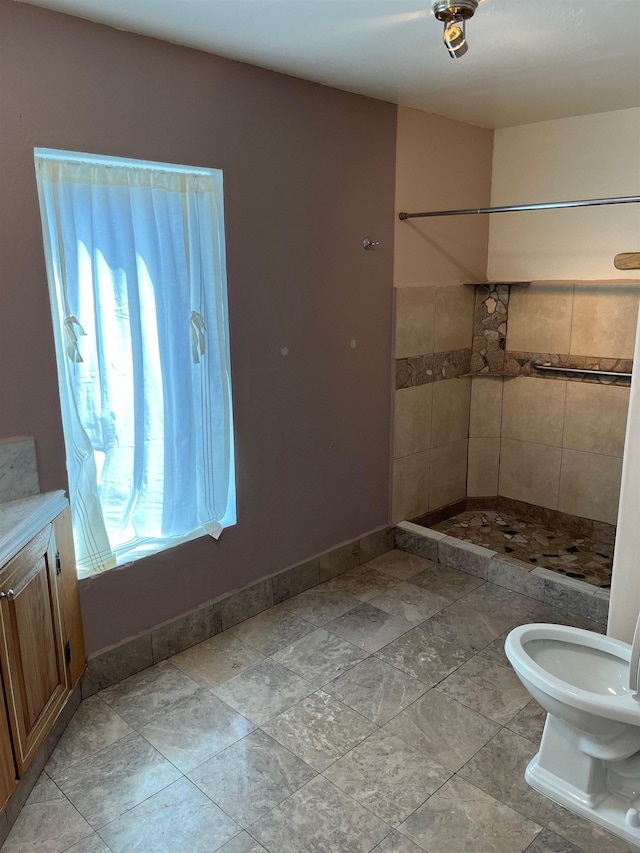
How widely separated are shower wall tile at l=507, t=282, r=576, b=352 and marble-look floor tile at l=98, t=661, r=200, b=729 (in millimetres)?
2655

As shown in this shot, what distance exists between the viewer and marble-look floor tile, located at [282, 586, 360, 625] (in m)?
2.98

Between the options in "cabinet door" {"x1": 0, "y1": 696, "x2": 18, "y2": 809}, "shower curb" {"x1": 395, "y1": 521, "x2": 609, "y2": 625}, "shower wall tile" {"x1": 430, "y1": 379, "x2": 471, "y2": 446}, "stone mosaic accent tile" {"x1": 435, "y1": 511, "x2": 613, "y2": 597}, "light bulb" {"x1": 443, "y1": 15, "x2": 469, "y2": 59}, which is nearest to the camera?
"cabinet door" {"x1": 0, "y1": 696, "x2": 18, "y2": 809}

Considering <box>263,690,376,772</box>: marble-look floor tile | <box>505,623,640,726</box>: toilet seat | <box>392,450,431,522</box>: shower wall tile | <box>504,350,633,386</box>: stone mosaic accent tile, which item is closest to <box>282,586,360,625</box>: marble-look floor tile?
<box>263,690,376,772</box>: marble-look floor tile

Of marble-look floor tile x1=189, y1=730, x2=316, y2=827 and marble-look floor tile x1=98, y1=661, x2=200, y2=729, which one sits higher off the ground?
marble-look floor tile x1=98, y1=661, x2=200, y2=729

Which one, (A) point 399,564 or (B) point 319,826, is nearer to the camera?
(B) point 319,826

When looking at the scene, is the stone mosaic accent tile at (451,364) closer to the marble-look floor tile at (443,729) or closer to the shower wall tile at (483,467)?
the shower wall tile at (483,467)

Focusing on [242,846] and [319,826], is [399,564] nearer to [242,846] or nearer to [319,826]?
[319,826]

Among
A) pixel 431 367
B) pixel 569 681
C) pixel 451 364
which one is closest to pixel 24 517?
pixel 569 681

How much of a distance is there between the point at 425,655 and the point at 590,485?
64.2 inches

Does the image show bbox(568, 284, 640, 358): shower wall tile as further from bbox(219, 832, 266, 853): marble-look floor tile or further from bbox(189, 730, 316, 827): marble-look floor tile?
bbox(219, 832, 266, 853): marble-look floor tile

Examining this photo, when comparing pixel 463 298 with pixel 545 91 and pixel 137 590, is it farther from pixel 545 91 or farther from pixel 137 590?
pixel 137 590

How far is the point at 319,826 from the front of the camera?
6.09ft

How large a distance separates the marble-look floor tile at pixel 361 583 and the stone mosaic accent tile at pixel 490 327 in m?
1.47

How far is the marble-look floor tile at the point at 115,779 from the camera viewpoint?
192 cm
